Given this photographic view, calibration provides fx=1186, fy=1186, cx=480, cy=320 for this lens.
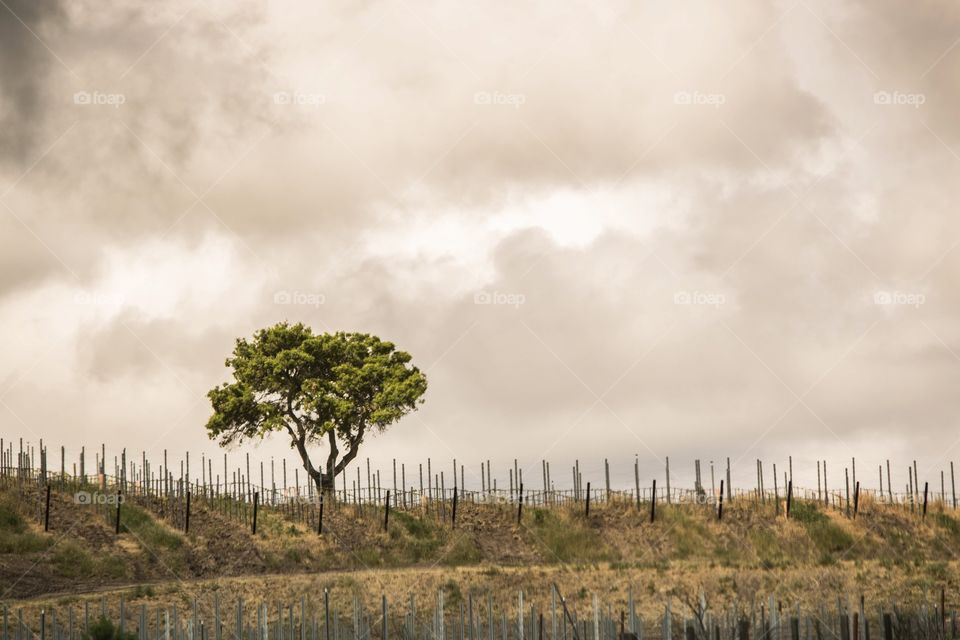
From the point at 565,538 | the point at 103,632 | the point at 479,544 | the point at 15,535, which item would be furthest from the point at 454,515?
the point at 103,632

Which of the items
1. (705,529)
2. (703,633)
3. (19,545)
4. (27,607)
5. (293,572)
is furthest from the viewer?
(705,529)

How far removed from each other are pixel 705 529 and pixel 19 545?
90.6 feet

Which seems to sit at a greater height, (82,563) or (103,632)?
(103,632)

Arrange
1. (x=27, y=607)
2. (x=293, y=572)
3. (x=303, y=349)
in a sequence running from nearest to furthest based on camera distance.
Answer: (x=27, y=607), (x=293, y=572), (x=303, y=349)

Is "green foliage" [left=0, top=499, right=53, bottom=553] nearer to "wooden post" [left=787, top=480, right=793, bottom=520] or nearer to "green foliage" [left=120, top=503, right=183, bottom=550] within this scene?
"green foliage" [left=120, top=503, right=183, bottom=550]

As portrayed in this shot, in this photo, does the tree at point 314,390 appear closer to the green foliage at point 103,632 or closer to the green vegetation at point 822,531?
the green vegetation at point 822,531

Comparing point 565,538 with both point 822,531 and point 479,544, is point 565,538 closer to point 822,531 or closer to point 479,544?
point 479,544

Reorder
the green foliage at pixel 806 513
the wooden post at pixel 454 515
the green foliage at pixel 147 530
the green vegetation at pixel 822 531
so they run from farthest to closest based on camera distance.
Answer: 1. the green foliage at pixel 806 513
2. the wooden post at pixel 454 515
3. the green vegetation at pixel 822 531
4. the green foliage at pixel 147 530

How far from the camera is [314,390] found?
184 ft

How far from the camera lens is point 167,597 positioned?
121 ft

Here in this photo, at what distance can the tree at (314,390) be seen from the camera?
183 ft

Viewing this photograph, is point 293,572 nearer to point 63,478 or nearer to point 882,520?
point 63,478

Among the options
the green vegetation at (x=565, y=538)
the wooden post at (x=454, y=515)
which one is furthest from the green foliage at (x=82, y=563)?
the green vegetation at (x=565, y=538)

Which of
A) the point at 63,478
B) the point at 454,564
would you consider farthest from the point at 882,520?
the point at 63,478
